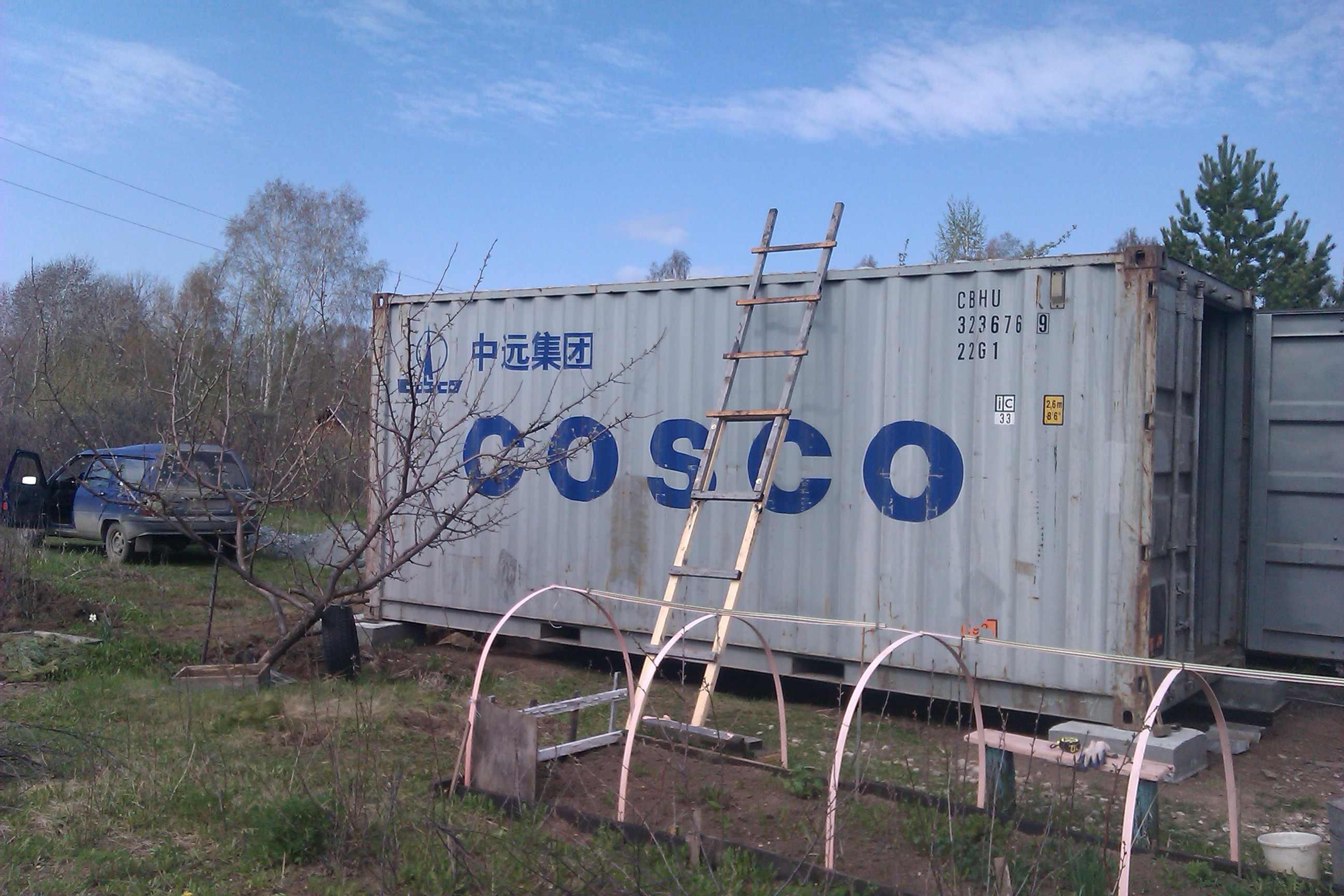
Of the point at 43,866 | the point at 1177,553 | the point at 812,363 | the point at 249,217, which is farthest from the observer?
the point at 249,217

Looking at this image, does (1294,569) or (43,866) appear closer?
(43,866)

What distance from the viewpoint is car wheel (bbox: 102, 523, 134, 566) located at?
13.4 meters

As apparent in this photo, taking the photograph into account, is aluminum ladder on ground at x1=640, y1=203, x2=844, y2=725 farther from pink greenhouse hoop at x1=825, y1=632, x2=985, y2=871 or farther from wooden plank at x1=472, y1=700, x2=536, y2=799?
pink greenhouse hoop at x1=825, y1=632, x2=985, y2=871

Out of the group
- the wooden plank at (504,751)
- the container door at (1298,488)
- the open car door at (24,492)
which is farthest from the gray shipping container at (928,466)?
the open car door at (24,492)

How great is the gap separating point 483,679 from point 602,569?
1.20 metres

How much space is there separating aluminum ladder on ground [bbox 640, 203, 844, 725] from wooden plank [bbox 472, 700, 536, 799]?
38.7 inches

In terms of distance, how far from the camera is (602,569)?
7.78 meters

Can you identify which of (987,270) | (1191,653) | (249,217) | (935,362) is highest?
(249,217)

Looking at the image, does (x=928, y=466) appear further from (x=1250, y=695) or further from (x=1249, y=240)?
(x=1249, y=240)

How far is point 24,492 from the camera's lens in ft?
46.1

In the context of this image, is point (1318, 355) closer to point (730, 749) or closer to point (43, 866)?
point (730, 749)

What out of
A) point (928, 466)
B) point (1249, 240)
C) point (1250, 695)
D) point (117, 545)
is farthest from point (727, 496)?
point (1249, 240)

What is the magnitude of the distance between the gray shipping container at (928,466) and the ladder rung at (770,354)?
31 centimetres

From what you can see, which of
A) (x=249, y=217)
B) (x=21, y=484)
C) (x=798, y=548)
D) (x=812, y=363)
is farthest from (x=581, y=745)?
(x=249, y=217)
